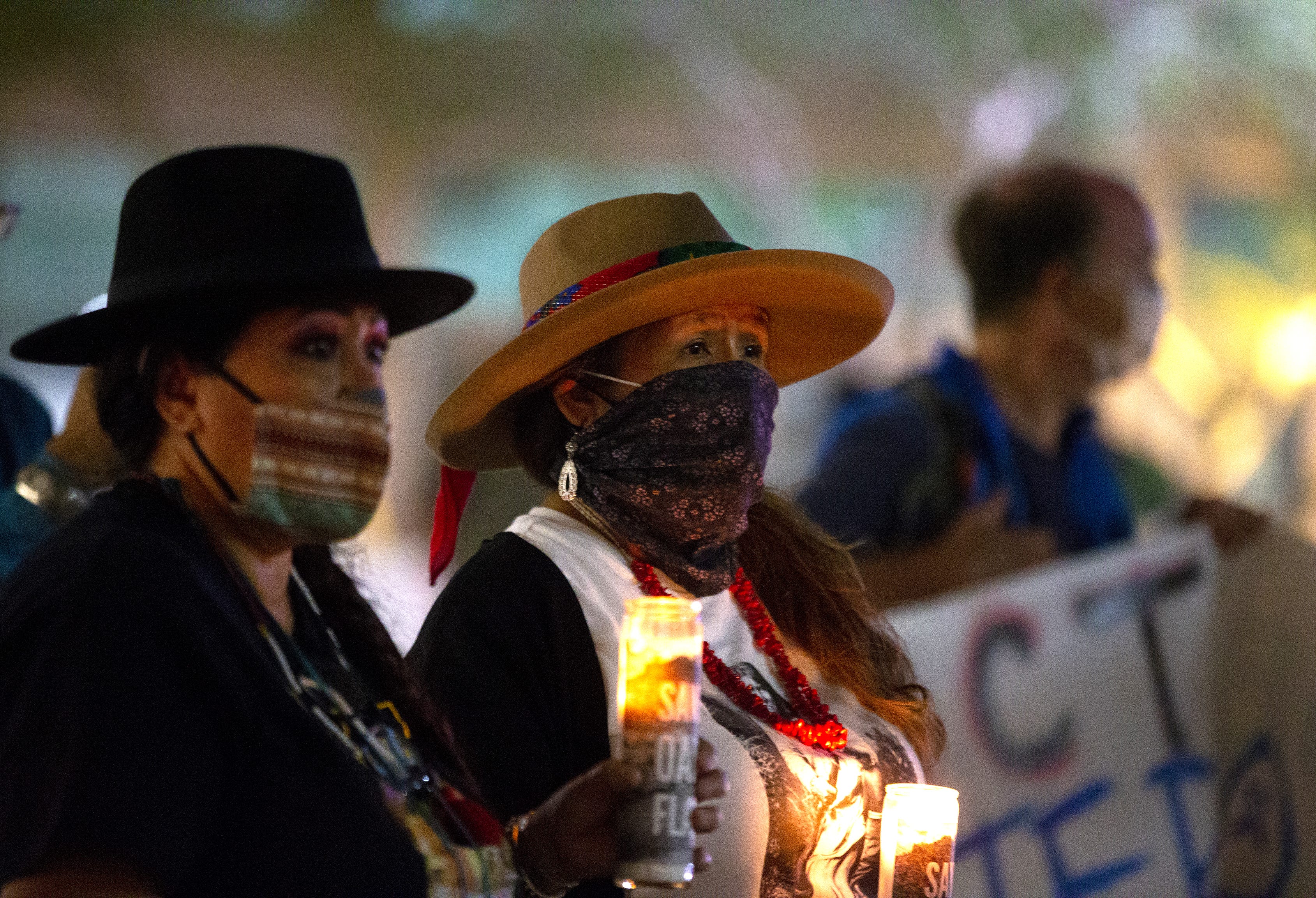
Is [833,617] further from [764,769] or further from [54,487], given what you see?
[54,487]

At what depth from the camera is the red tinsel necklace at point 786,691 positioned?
6.92 ft

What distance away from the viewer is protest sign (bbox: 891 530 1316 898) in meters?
3.81

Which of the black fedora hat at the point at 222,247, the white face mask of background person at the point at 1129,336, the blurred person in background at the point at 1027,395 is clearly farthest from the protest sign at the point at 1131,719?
the black fedora hat at the point at 222,247

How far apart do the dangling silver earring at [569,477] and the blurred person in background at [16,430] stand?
1783 millimetres

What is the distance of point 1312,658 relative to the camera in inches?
169

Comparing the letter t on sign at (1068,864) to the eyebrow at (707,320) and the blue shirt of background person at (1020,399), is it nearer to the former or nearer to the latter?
the blue shirt of background person at (1020,399)

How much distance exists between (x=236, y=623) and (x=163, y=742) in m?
0.20

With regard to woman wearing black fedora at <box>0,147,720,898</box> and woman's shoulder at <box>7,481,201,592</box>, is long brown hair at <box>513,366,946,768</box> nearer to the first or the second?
woman wearing black fedora at <box>0,147,720,898</box>

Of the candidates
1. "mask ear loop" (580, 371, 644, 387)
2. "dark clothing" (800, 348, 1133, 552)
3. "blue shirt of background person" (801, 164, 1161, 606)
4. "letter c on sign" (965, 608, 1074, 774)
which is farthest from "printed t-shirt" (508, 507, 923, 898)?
"letter c on sign" (965, 608, 1074, 774)

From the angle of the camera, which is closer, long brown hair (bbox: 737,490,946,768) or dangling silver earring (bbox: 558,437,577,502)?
dangling silver earring (bbox: 558,437,577,502)

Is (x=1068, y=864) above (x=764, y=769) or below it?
below

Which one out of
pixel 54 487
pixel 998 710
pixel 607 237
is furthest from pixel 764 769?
pixel 998 710

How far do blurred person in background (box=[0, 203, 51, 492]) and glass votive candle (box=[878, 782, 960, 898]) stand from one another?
2.38 m

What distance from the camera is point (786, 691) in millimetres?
2223
